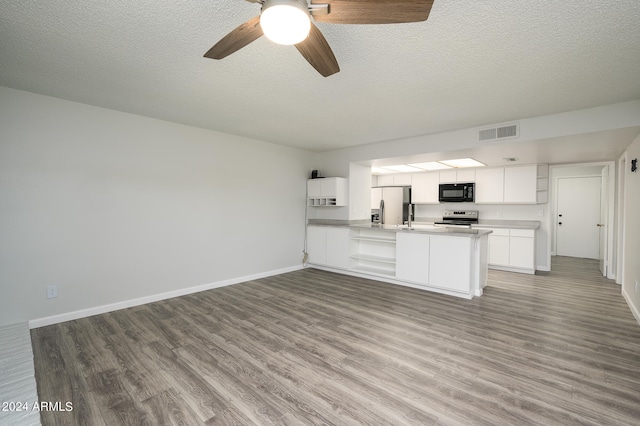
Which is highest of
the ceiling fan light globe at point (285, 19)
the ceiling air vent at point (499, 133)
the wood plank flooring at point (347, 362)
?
the ceiling air vent at point (499, 133)

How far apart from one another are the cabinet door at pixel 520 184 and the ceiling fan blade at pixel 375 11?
552 centimetres

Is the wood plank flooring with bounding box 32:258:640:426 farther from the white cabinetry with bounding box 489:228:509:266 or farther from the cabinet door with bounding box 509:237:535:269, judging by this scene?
the white cabinetry with bounding box 489:228:509:266

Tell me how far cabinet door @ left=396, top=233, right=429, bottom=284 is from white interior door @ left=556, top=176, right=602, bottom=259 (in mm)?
5670

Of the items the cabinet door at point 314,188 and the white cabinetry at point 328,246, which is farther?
the cabinet door at point 314,188

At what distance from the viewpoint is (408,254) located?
455cm

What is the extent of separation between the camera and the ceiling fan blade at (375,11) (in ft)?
4.31

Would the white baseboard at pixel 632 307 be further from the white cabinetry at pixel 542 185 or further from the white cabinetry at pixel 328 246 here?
the white cabinetry at pixel 328 246

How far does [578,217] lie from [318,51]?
868cm

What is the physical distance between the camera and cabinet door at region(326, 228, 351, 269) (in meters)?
5.38

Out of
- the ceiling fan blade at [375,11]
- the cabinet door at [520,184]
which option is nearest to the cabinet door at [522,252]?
the cabinet door at [520,184]

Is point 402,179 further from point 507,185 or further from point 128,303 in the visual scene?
point 128,303

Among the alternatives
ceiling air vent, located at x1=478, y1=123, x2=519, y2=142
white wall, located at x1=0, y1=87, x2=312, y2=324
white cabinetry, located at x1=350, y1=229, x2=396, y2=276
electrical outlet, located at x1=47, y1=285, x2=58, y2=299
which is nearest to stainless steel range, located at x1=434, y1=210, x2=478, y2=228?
white cabinetry, located at x1=350, y1=229, x2=396, y2=276

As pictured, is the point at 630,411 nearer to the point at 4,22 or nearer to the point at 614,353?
the point at 614,353

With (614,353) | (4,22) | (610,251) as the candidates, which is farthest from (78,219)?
(610,251)
